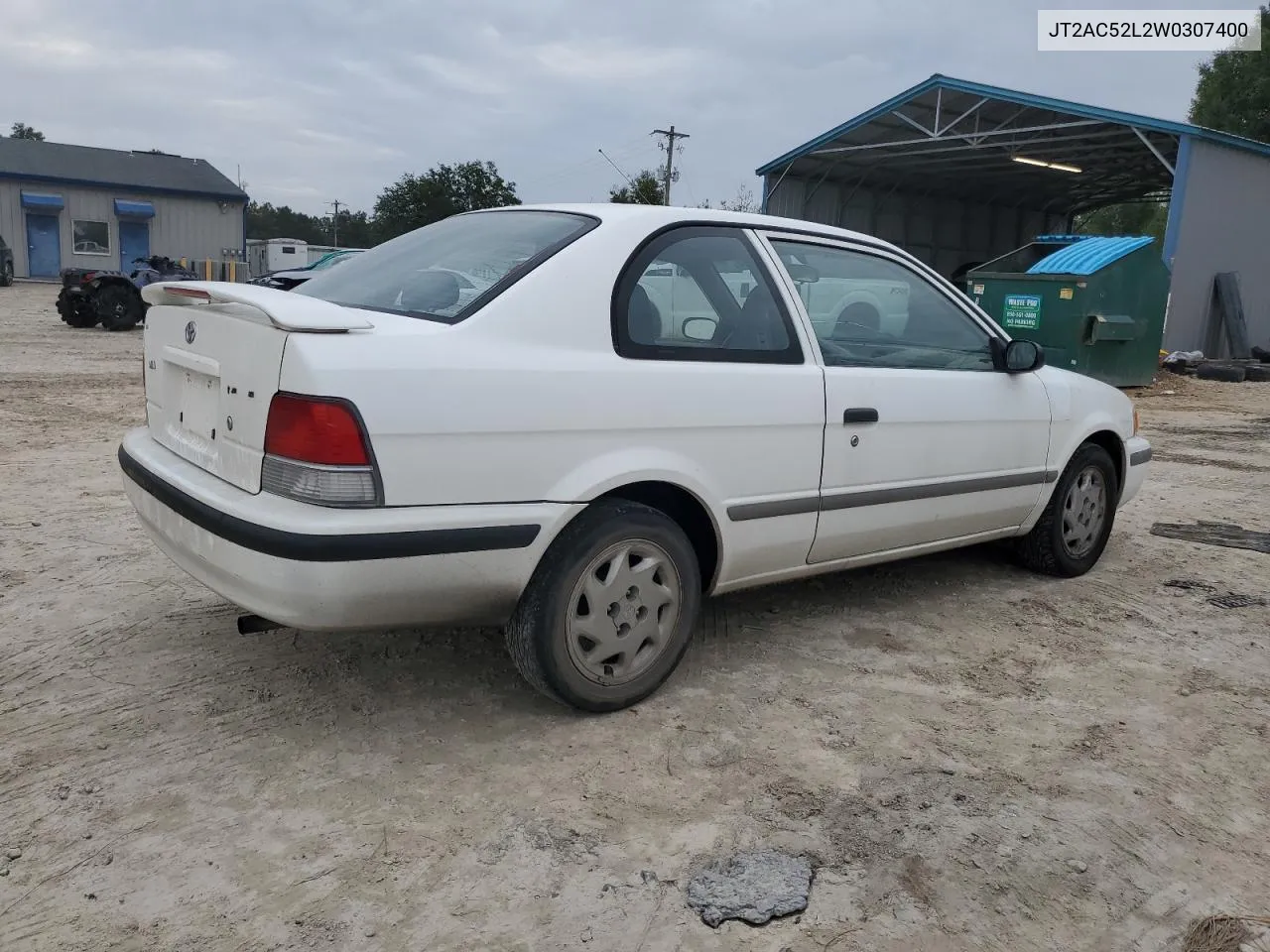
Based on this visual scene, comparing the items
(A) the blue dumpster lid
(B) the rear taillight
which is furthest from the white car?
(A) the blue dumpster lid

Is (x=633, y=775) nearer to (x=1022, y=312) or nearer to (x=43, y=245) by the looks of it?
(x=1022, y=312)

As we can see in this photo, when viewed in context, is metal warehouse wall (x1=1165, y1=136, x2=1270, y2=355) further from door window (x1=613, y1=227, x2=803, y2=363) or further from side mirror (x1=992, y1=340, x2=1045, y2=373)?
door window (x1=613, y1=227, x2=803, y2=363)

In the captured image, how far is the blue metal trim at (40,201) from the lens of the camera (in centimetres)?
3350

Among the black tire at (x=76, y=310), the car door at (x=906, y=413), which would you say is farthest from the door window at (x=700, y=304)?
the black tire at (x=76, y=310)

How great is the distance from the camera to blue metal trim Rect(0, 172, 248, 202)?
109ft

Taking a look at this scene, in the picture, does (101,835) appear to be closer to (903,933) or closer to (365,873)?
(365,873)

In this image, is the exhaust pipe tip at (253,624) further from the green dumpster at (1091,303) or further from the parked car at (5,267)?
the parked car at (5,267)

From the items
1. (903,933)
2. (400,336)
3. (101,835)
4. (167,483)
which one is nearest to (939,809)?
(903,933)

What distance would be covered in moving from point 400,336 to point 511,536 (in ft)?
1.97

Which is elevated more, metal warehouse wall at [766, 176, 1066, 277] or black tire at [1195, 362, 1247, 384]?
metal warehouse wall at [766, 176, 1066, 277]

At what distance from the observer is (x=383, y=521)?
252 centimetres

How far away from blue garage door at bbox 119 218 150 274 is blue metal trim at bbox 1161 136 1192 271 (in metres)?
32.0

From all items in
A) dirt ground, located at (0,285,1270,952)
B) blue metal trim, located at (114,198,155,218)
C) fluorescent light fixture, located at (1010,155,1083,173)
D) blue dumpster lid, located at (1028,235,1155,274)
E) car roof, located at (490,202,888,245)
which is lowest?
dirt ground, located at (0,285,1270,952)

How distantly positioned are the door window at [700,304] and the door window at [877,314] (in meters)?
0.18
